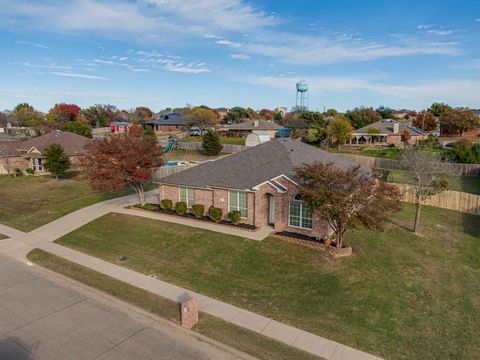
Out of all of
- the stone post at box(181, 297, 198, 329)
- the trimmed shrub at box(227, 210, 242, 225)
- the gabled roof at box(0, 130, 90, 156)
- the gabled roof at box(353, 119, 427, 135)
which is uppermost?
the gabled roof at box(353, 119, 427, 135)

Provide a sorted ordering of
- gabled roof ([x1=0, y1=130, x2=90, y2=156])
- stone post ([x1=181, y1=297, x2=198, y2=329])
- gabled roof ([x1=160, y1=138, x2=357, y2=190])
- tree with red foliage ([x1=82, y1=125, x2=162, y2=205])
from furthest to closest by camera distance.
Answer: gabled roof ([x1=0, y1=130, x2=90, y2=156]) → tree with red foliage ([x1=82, y1=125, x2=162, y2=205]) → gabled roof ([x1=160, y1=138, x2=357, y2=190]) → stone post ([x1=181, y1=297, x2=198, y2=329])

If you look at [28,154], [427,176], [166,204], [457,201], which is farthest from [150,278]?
[28,154]

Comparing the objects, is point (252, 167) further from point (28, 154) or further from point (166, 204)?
point (28, 154)

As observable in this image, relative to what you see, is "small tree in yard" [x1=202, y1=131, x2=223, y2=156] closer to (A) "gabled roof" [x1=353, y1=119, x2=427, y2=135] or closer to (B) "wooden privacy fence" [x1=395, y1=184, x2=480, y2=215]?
(A) "gabled roof" [x1=353, y1=119, x2=427, y2=135]

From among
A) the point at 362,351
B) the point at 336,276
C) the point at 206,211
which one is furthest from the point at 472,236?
the point at 206,211

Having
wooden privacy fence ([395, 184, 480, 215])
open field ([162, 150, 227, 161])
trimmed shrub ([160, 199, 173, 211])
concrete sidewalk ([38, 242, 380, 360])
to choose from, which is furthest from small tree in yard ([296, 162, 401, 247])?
open field ([162, 150, 227, 161])
